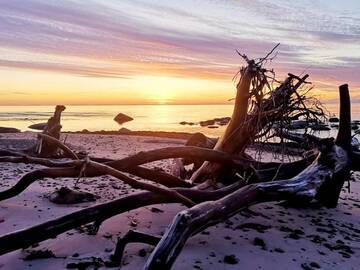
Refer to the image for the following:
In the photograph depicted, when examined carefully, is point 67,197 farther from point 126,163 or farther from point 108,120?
point 108,120

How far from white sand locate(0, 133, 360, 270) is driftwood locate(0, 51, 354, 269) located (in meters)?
0.39

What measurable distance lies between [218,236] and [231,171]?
221 centimetres

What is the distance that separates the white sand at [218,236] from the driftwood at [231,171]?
388 millimetres

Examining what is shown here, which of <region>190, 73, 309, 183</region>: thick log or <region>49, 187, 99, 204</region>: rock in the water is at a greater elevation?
<region>190, 73, 309, 183</region>: thick log

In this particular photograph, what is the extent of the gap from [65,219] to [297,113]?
507cm

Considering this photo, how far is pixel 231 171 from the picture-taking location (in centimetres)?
780

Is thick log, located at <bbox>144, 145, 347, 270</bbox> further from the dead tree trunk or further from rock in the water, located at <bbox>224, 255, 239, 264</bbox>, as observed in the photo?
rock in the water, located at <bbox>224, 255, 239, 264</bbox>

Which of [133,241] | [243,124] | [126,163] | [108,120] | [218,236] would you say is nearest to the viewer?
[133,241]

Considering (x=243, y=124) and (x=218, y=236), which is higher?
(x=243, y=124)

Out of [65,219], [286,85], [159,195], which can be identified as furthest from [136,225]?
[286,85]

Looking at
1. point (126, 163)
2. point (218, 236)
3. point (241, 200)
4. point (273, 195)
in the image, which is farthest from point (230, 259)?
point (126, 163)

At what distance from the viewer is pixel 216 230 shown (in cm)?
602

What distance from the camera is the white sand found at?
4859 mm

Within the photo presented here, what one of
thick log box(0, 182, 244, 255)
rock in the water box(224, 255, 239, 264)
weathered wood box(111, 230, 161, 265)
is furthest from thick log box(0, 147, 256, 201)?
rock in the water box(224, 255, 239, 264)
